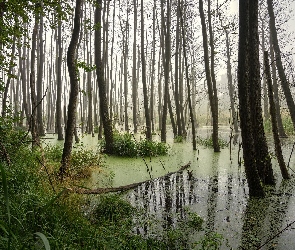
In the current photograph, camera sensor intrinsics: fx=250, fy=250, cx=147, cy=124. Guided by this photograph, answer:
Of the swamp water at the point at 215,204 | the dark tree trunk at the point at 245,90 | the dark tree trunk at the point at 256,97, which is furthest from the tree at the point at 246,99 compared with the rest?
the dark tree trunk at the point at 256,97

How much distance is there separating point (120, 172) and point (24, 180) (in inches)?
128

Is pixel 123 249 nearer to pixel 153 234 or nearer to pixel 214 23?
pixel 153 234

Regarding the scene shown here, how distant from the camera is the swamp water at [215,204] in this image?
341 cm

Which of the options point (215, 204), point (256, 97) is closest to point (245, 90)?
point (256, 97)

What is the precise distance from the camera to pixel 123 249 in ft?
9.56

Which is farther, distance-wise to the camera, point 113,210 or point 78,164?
point 78,164

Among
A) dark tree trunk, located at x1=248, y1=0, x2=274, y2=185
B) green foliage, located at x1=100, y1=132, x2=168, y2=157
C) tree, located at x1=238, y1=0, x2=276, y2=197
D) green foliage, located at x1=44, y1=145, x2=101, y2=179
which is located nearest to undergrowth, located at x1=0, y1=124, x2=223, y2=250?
green foliage, located at x1=44, y1=145, x2=101, y2=179

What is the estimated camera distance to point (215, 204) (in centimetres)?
459

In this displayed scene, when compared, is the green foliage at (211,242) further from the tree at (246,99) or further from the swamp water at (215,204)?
the tree at (246,99)

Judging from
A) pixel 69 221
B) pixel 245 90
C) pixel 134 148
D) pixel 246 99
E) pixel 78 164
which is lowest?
pixel 69 221

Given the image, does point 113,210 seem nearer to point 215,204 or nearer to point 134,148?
point 215,204

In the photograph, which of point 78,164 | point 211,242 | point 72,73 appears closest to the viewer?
point 211,242

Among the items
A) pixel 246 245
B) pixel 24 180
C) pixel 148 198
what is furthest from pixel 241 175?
pixel 24 180

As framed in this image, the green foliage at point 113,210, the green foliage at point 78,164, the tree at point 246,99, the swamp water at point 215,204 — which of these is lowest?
the swamp water at point 215,204
